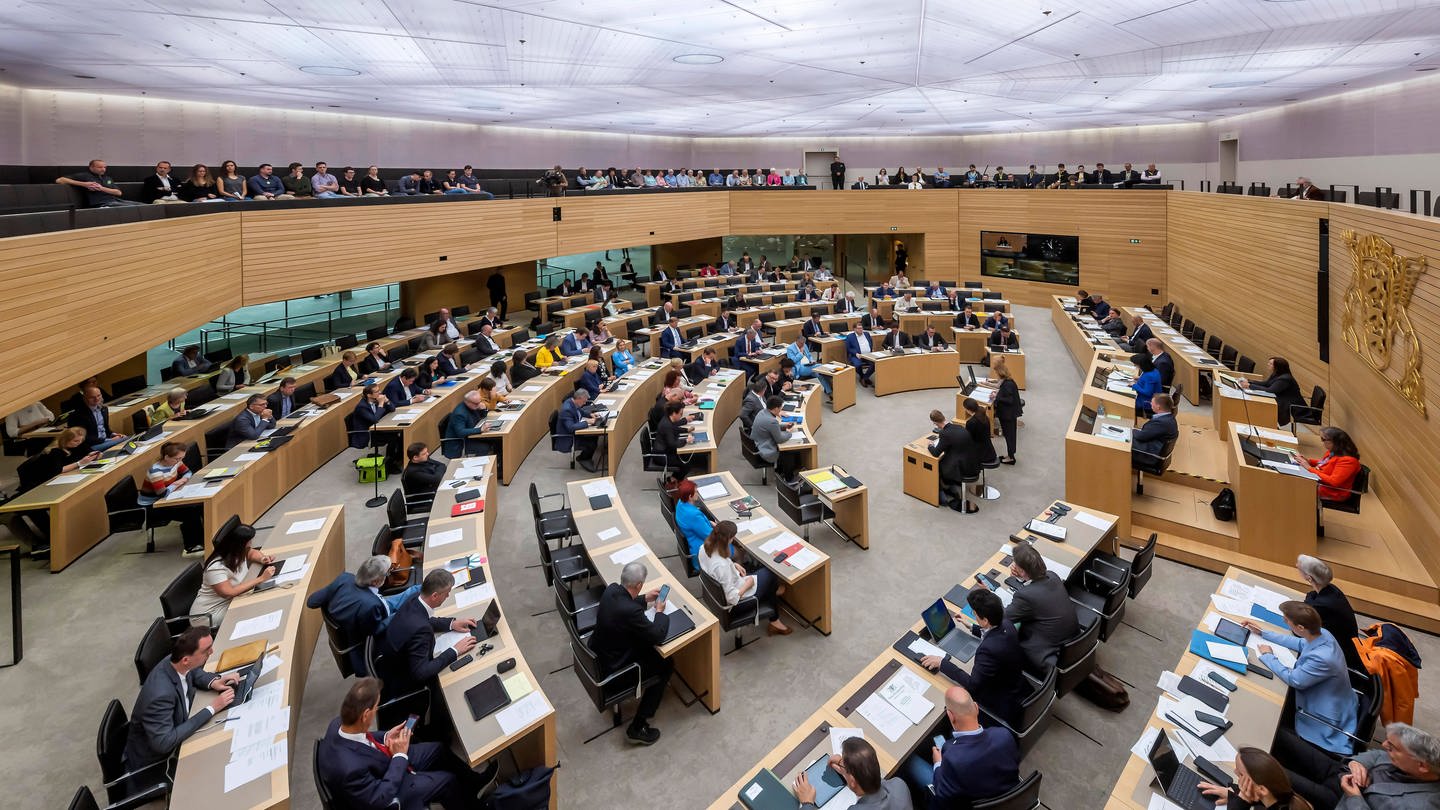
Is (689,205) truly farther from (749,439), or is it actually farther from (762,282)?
(749,439)

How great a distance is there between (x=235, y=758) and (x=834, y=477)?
622 centimetres

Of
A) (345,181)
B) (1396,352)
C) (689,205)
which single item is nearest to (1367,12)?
(1396,352)

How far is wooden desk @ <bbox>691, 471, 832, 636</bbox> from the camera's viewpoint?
639 centimetres

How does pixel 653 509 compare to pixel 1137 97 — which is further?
pixel 1137 97

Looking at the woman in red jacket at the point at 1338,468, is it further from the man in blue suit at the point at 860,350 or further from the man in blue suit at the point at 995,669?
the man in blue suit at the point at 860,350

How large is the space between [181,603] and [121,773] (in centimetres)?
189

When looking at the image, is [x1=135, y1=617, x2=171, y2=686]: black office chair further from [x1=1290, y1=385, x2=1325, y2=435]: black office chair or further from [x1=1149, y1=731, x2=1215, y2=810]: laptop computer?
[x1=1290, y1=385, x2=1325, y2=435]: black office chair

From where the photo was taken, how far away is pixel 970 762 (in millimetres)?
3707

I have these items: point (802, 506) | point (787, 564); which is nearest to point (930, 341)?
point (802, 506)

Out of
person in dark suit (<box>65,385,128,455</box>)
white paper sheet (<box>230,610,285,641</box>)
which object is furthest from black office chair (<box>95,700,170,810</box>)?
person in dark suit (<box>65,385,128,455</box>)

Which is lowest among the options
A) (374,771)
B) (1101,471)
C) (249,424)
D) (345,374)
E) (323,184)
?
(374,771)

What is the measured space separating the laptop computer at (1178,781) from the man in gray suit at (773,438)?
6.11 metres

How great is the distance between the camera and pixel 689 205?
2427cm

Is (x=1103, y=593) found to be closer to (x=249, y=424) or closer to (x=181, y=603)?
(x=181, y=603)
